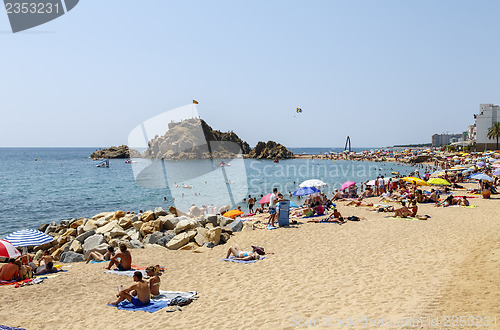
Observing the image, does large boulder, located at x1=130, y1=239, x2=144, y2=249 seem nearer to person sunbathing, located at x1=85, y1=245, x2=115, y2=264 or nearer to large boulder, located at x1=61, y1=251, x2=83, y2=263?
person sunbathing, located at x1=85, y1=245, x2=115, y2=264

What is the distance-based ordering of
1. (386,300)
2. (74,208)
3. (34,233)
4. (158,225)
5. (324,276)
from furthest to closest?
(74,208) < (158,225) < (34,233) < (324,276) < (386,300)

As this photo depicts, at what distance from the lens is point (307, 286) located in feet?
22.8

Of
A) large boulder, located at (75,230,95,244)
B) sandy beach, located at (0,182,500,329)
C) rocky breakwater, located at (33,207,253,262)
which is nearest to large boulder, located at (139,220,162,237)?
rocky breakwater, located at (33,207,253,262)

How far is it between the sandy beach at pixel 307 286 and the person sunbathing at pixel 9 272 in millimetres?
468

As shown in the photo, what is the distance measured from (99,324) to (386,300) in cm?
510

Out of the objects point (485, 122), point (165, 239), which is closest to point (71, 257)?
point (165, 239)

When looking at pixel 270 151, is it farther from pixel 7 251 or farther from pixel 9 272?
pixel 9 272

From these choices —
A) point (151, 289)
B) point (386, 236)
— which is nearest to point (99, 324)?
point (151, 289)

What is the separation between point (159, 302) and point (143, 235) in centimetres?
723

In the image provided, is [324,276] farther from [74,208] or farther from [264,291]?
[74,208]

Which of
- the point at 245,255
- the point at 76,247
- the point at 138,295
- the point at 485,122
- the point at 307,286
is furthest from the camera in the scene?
the point at 485,122

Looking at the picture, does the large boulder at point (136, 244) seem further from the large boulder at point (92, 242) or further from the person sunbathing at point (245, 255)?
the person sunbathing at point (245, 255)

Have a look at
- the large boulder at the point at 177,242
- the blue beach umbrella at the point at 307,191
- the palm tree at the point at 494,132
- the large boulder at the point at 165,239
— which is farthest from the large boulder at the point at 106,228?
the palm tree at the point at 494,132

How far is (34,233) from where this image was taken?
36.1 ft
